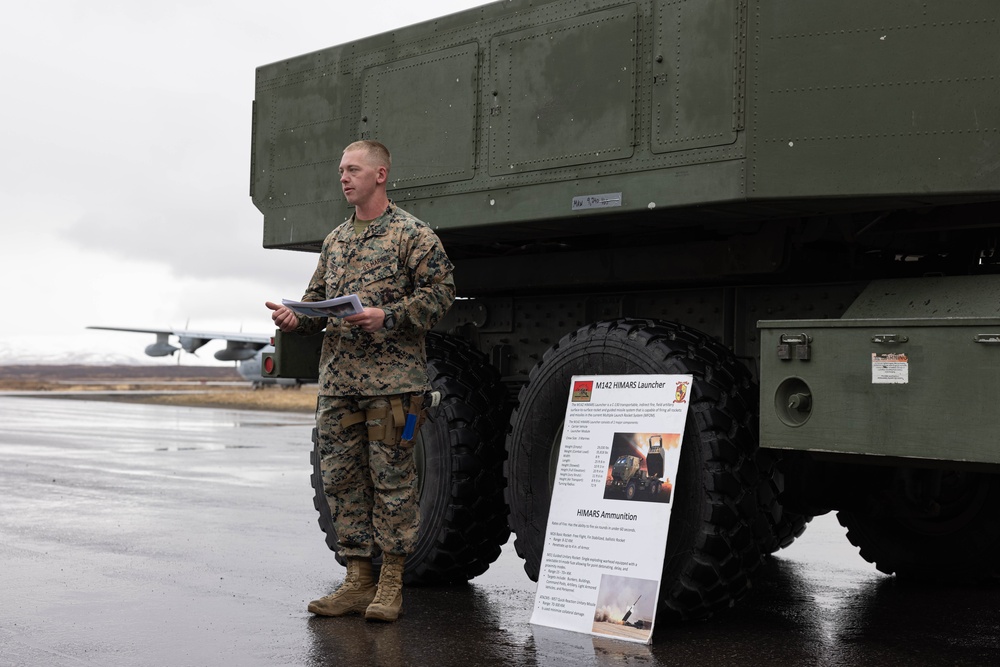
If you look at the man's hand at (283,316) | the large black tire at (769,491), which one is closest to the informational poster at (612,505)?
the large black tire at (769,491)

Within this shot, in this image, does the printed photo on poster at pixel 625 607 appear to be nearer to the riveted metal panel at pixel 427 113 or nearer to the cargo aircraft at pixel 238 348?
the riveted metal panel at pixel 427 113

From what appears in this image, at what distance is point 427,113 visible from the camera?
6949mm

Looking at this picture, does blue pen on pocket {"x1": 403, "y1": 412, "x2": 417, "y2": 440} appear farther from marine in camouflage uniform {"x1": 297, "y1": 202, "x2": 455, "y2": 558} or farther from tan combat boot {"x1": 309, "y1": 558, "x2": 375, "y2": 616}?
tan combat boot {"x1": 309, "y1": 558, "x2": 375, "y2": 616}

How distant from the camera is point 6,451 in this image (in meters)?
18.6

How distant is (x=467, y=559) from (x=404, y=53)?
2.63 m

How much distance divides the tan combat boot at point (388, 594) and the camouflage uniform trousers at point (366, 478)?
5 centimetres

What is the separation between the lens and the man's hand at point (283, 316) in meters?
5.90

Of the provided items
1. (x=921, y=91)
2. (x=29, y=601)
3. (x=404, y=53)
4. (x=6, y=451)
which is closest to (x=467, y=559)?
(x=29, y=601)

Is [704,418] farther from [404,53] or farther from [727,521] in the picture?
[404,53]

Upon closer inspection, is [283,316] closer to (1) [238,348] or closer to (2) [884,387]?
(2) [884,387]

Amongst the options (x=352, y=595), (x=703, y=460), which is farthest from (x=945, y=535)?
(x=352, y=595)

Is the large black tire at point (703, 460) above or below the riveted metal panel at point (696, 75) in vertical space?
below

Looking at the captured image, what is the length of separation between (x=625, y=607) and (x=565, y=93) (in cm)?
228

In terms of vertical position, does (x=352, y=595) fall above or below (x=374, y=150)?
below
